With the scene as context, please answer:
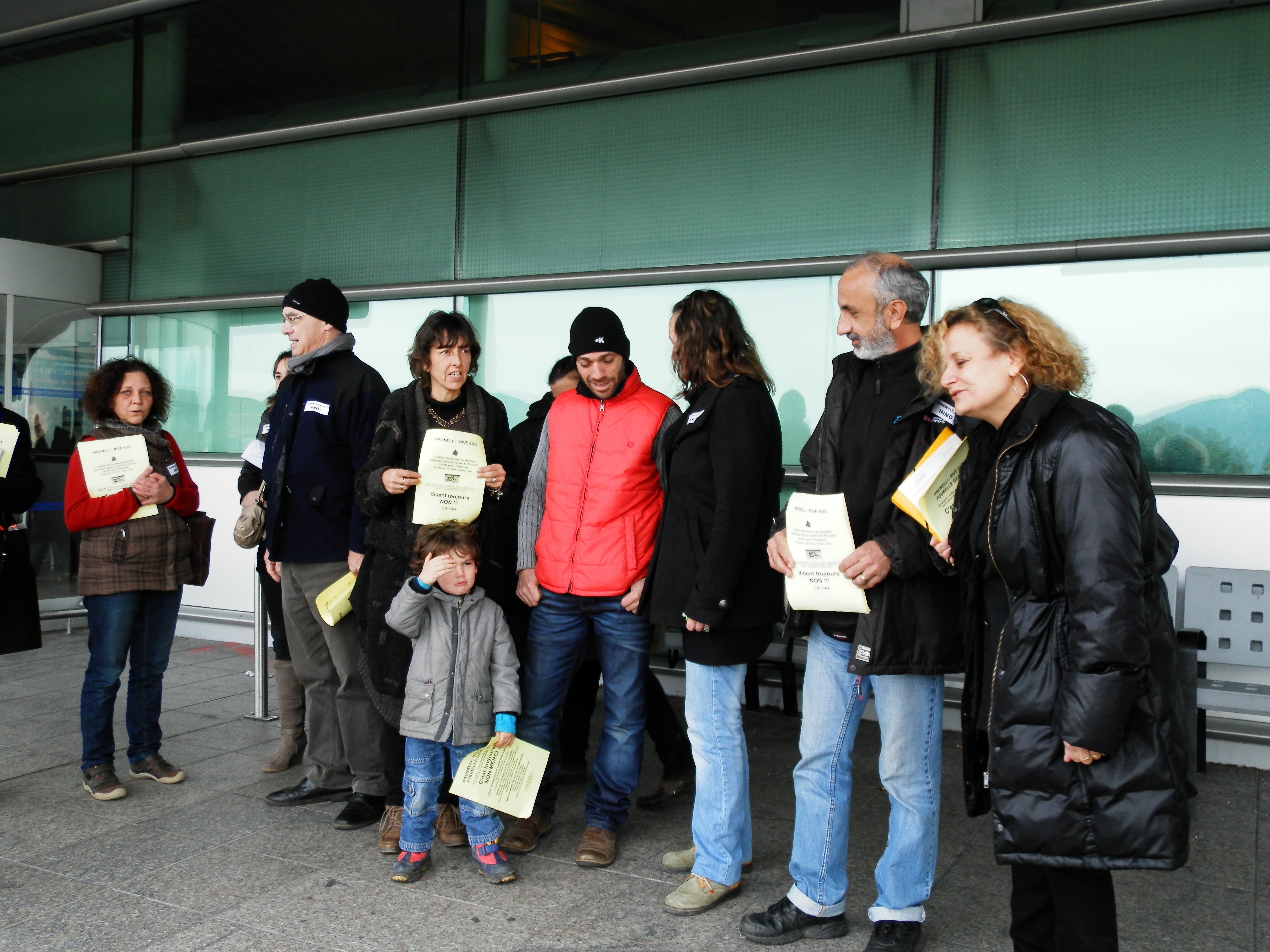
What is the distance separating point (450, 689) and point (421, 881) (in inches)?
26.3

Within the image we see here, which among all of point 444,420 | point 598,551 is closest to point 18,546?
point 444,420

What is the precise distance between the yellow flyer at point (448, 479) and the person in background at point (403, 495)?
47mm

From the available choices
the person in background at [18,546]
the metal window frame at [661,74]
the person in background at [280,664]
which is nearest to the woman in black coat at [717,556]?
the person in background at [280,664]

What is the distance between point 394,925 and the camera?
3.27 metres

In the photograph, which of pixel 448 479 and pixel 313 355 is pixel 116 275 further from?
pixel 448 479

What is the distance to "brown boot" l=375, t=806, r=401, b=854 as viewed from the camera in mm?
3854

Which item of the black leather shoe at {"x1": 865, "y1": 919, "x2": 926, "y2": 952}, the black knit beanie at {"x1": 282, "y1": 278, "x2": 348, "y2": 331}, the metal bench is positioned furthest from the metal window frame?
the black leather shoe at {"x1": 865, "y1": 919, "x2": 926, "y2": 952}

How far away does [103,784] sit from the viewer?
14.7 ft

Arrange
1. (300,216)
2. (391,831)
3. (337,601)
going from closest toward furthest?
(391,831) < (337,601) < (300,216)

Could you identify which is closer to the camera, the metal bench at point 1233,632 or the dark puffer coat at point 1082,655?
the dark puffer coat at point 1082,655

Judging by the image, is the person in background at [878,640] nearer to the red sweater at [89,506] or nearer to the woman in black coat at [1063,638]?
the woman in black coat at [1063,638]

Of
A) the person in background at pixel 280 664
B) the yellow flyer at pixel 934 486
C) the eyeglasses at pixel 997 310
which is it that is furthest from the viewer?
the person in background at pixel 280 664

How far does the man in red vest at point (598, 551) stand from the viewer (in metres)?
3.67

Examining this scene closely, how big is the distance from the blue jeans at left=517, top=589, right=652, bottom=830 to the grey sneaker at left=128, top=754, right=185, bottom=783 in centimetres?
188
